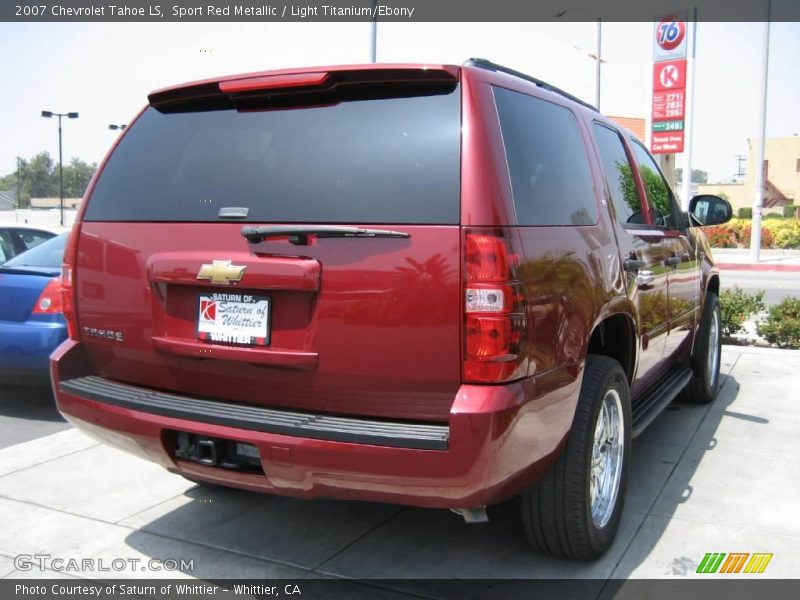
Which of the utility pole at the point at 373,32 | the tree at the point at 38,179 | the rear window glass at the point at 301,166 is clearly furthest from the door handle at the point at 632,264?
the tree at the point at 38,179

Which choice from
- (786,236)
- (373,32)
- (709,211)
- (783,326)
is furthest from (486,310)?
(786,236)

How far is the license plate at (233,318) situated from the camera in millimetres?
2822

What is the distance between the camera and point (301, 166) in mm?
2869

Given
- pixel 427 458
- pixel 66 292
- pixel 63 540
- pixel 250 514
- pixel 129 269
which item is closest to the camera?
pixel 427 458

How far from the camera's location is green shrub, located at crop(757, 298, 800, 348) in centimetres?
848

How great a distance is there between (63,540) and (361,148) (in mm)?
2426

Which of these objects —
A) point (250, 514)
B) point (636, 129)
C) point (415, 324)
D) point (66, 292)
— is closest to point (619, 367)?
point (415, 324)

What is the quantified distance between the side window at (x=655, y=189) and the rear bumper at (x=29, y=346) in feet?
14.0

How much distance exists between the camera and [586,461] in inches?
123

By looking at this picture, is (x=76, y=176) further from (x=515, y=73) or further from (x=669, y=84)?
(x=515, y=73)

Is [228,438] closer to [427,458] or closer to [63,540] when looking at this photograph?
[427,458]

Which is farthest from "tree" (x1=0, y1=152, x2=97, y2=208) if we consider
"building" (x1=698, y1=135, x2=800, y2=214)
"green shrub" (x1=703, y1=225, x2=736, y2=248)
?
"green shrub" (x1=703, y1=225, x2=736, y2=248)

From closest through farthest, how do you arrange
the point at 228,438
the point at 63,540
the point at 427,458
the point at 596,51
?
the point at 427,458 < the point at 228,438 < the point at 63,540 < the point at 596,51

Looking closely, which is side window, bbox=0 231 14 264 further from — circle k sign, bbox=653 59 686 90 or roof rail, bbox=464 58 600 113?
circle k sign, bbox=653 59 686 90
